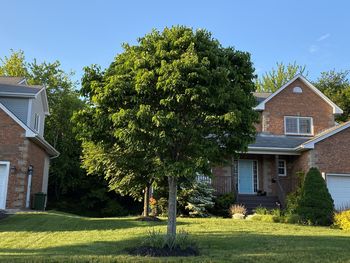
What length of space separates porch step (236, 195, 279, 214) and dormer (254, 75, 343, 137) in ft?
15.3

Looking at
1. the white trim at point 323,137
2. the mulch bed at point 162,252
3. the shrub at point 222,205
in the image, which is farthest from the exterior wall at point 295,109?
the mulch bed at point 162,252

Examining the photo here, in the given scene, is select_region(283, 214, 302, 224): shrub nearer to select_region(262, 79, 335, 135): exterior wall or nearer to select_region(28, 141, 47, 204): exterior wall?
select_region(262, 79, 335, 135): exterior wall

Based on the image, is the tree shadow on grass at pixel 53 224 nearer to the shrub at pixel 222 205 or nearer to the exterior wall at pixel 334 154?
the shrub at pixel 222 205

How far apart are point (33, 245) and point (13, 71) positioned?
31411 millimetres

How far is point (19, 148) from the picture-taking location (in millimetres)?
20234

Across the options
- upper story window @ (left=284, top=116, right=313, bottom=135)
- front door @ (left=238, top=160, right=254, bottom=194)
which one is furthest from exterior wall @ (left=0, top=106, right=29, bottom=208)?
upper story window @ (left=284, top=116, right=313, bottom=135)

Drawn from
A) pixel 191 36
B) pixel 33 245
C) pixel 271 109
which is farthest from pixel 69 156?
pixel 191 36

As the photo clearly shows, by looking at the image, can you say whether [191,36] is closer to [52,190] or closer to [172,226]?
[172,226]

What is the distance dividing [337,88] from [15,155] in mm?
31259

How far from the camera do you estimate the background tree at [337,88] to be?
3669 centimetres

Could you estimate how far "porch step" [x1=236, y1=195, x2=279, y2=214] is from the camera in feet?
73.0

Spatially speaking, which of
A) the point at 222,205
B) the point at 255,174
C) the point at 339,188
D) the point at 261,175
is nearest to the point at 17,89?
the point at 222,205

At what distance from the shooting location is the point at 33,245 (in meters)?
11.2

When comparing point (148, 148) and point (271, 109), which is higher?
point (271, 109)
